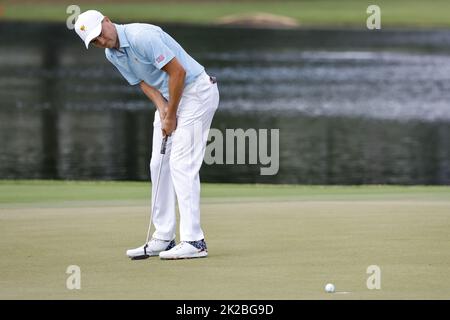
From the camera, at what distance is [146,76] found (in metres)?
8.46

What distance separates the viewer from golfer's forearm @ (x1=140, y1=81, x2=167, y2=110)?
8469 millimetres

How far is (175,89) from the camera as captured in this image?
27.0 ft

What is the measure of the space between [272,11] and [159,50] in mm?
90322

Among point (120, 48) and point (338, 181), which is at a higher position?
point (120, 48)

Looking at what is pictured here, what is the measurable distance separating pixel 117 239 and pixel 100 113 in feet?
88.9

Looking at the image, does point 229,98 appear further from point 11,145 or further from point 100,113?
point 11,145

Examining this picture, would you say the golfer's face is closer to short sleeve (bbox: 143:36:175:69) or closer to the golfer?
the golfer

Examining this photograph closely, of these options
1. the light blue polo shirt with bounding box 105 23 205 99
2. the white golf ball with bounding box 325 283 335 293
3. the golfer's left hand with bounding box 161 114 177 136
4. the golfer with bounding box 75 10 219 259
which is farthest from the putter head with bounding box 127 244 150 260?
the white golf ball with bounding box 325 283 335 293

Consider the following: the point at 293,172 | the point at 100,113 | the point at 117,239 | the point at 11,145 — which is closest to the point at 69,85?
the point at 100,113

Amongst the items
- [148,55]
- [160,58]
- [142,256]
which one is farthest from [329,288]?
[148,55]

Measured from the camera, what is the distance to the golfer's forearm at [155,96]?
8.47 metres

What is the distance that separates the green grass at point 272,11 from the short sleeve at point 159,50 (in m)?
77.1

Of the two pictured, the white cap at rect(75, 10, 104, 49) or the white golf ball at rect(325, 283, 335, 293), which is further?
the white cap at rect(75, 10, 104, 49)
